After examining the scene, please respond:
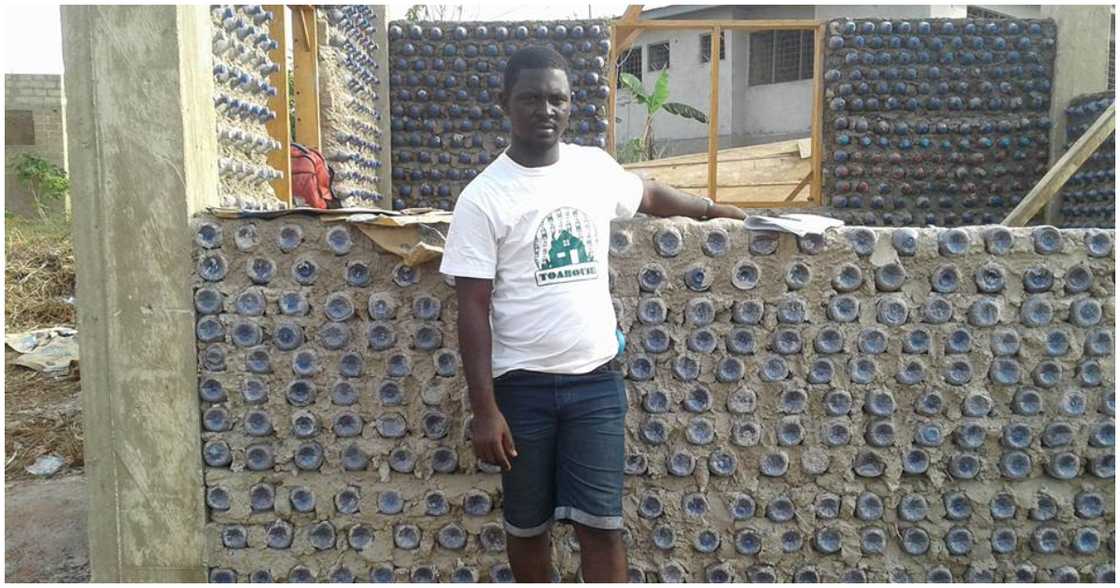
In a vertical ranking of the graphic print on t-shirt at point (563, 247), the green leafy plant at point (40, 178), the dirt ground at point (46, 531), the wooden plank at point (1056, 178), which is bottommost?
the dirt ground at point (46, 531)

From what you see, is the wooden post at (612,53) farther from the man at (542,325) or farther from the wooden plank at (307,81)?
the man at (542,325)

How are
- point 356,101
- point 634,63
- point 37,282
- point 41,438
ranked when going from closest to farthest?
point 41,438 < point 356,101 < point 37,282 < point 634,63

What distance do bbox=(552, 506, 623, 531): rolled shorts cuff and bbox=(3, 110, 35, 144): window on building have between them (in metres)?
14.2

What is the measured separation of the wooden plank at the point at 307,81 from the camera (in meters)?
5.61

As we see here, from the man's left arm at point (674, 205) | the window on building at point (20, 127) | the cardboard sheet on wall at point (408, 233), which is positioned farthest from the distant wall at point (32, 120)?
the man's left arm at point (674, 205)

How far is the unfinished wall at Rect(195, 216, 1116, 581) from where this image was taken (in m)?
2.73

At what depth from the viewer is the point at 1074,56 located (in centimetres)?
796

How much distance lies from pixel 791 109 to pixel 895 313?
14.4 m

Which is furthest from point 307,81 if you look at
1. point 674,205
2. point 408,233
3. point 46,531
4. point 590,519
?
point 590,519

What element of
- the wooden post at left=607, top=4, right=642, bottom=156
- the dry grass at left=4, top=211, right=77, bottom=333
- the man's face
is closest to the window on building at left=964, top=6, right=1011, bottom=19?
the wooden post at left=607, top=4, right=642, bottom=156

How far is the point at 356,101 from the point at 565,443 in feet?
17.4

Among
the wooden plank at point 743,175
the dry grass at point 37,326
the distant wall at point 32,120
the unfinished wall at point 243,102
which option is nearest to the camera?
the unfinished wall at point 243,102

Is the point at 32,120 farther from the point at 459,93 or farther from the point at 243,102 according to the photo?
the point at 243,102

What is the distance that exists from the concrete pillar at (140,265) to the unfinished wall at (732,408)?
0.09 m
